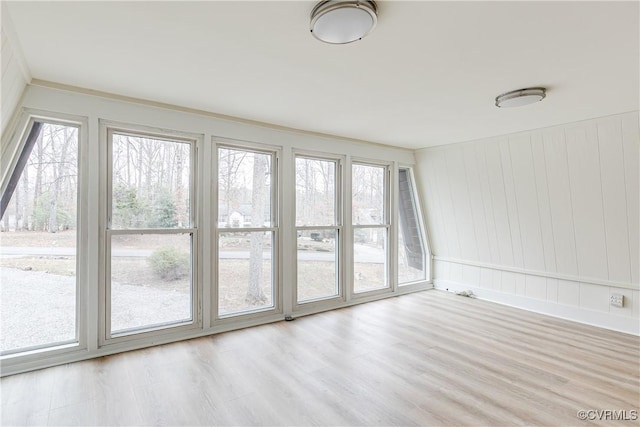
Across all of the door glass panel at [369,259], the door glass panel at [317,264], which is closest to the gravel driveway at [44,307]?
the door glass panel at [317,264]

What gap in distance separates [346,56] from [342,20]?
0.48 metres

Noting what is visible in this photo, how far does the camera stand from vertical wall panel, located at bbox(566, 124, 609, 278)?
3410 millimetres

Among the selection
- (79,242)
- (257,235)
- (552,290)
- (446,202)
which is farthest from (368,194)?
(79,242)

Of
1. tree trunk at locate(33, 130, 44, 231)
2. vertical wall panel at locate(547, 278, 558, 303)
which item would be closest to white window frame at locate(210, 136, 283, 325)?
tree trunk at locate(33, 130, 44, 231)

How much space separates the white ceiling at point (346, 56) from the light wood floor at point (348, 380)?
2.24 m

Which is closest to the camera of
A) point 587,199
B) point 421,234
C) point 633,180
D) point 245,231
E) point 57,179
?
point 57,179

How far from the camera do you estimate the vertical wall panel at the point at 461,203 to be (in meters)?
4.63

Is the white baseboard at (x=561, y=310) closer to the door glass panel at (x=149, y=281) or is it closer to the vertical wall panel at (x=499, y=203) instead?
the vertical wall panel at (x=499, y=203)

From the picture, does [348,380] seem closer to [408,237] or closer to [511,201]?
[511,201]

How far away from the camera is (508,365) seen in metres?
2.71

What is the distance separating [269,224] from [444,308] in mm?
2559
